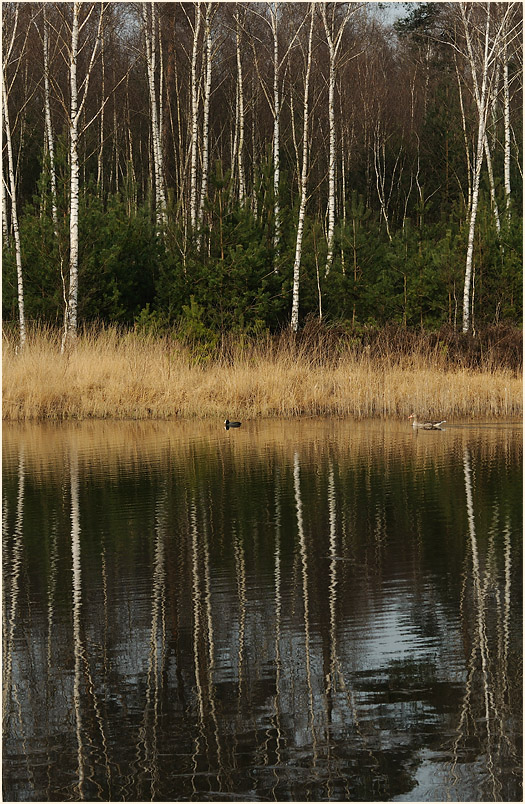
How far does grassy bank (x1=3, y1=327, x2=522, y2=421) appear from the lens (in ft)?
63.2

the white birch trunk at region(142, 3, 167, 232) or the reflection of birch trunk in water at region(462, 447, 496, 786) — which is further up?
the white birch trunk at region(142, 3, 167, 232)

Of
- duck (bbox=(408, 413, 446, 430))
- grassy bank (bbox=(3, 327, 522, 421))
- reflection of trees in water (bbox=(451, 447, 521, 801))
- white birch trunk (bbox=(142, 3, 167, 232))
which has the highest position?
white birch trunk (bbox=(142, 3, 167, 232))

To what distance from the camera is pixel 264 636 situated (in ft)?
21.3

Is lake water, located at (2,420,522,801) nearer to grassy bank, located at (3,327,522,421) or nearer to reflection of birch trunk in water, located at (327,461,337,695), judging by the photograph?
reflection of birch trunk in water, located at (327,461,337,695)

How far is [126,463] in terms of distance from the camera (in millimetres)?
13773

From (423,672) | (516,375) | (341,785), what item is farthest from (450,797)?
(516,375)

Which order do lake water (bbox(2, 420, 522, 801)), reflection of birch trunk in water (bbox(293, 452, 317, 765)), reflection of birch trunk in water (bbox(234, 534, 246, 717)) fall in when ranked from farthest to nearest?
reflection of birch trunk in water (bbox(234, 534, 246, 717)) → reflection of birch trunk in water (bbox(293, 452, 317, 765)) → lake water (bbox(2, 420, 522, 801))

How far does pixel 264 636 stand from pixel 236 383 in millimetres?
13390

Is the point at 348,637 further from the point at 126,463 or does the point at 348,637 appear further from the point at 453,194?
the point at 453,194

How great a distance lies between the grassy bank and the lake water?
6.49 meters

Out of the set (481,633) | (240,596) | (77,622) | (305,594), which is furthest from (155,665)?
(481,633)

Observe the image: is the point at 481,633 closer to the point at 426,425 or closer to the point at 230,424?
the point at 426,425

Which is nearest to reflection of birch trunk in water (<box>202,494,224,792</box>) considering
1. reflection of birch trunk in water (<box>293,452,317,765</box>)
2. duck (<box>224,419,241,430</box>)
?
reflection of birch trunk in water (<box>293,452,317,765</box>)

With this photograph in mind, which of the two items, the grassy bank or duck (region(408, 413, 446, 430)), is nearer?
duck (region(408, 413, 446, 430))
